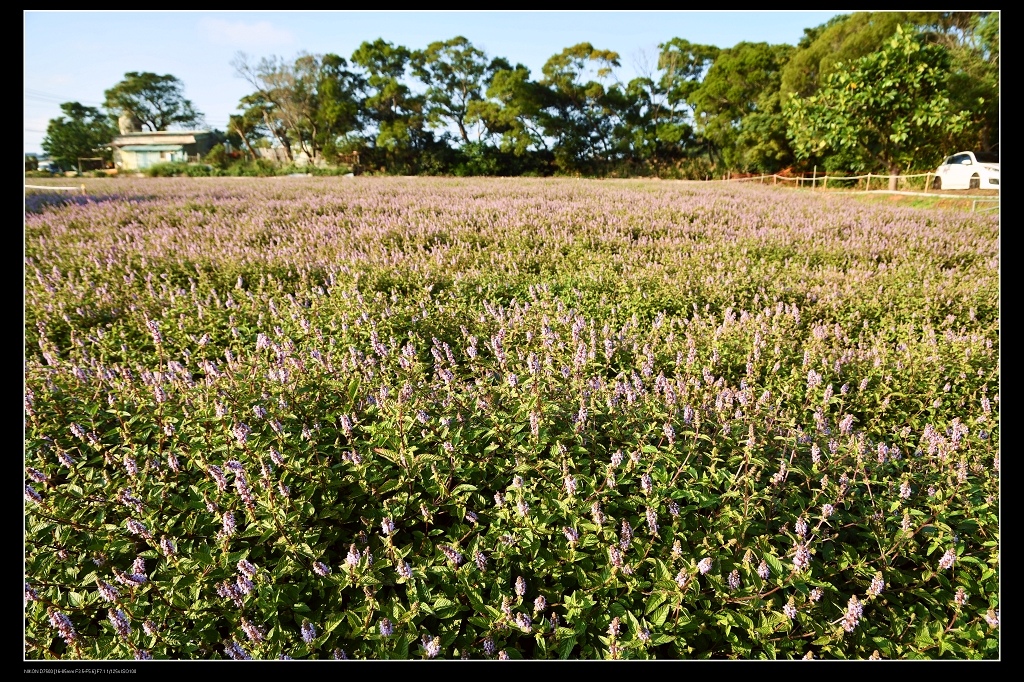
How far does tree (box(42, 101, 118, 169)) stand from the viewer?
11.5 ft

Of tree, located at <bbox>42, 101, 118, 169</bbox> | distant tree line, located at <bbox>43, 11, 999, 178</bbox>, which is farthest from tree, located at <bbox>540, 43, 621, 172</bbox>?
tree, located at <bbox>42, 101, 118, 169</bbox>

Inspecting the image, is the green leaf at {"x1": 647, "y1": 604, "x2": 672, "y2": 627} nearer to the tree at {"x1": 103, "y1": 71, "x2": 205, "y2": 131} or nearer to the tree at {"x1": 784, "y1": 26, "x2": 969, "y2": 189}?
the tree at {"x1": 103, "y1": 71, "x2": 205, "y2": 131}

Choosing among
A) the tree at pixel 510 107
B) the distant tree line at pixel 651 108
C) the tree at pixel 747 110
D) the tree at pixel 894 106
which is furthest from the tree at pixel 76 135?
the tree at pixel 747 110

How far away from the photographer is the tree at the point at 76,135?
138 inches

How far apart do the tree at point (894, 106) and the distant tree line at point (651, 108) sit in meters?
0.06

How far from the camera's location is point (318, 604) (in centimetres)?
213

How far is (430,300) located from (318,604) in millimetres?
3500

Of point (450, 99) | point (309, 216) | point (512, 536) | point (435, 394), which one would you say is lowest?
point (512, 536)

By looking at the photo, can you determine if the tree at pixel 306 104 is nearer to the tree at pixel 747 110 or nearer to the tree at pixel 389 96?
the tree at pixel 389 96

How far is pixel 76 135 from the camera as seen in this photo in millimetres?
4090

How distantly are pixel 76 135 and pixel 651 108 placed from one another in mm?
14298

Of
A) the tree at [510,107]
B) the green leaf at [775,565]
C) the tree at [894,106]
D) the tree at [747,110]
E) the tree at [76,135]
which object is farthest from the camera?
the tree at [747,110]
